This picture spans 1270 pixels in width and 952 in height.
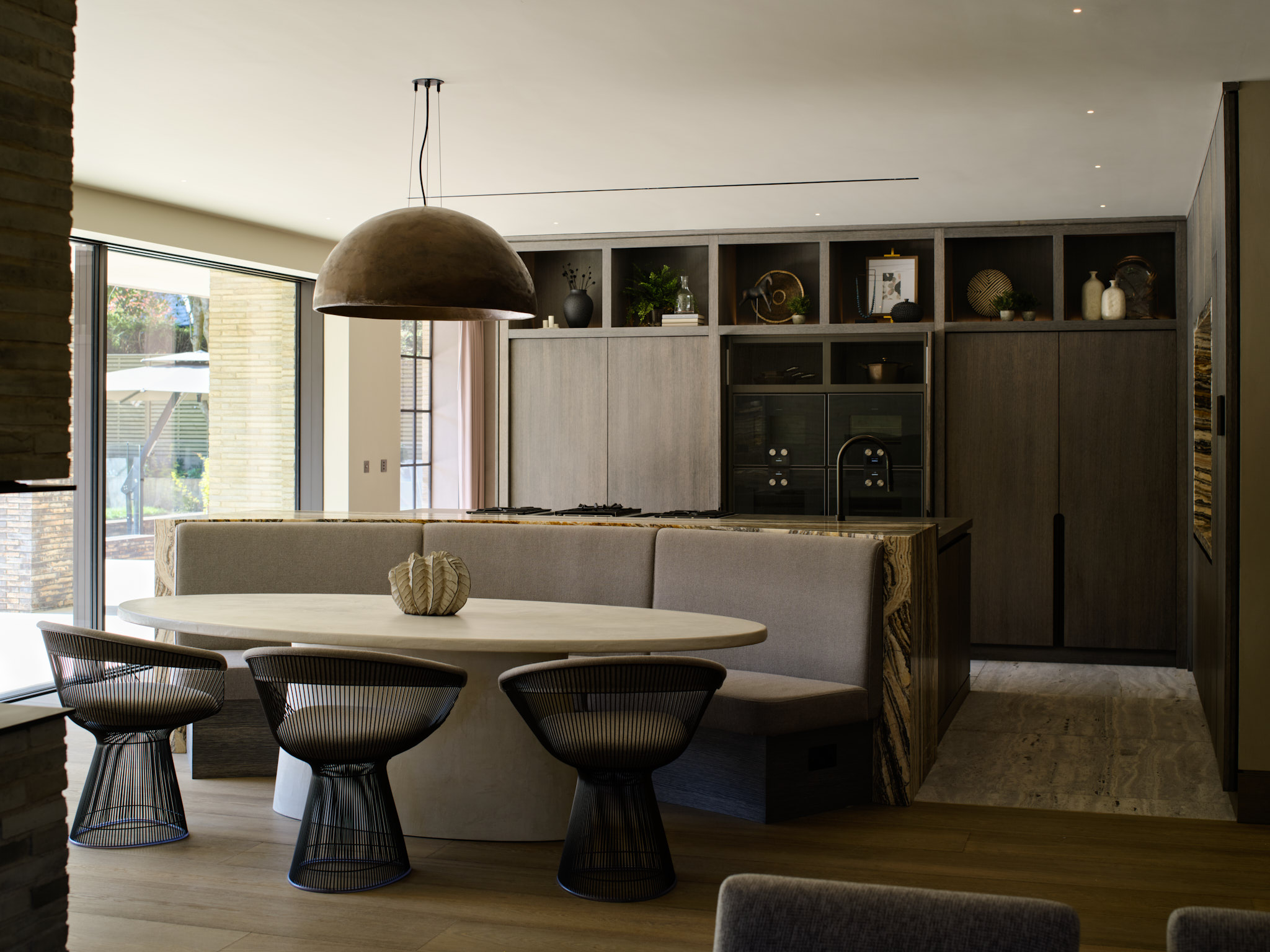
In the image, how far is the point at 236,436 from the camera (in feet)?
23.8

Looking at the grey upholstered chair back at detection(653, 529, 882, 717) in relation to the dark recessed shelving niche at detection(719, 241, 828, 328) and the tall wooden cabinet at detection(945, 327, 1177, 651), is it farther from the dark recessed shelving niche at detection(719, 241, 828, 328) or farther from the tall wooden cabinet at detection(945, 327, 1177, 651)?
the dark recessed shelving niche at detection(719, 241, 828, 328)

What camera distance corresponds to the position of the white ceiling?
355 cm

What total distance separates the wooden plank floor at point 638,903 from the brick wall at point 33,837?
2.56ft

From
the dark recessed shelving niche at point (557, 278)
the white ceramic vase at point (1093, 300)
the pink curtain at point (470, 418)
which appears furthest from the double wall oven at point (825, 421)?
the pink curtain at point (470, 418)

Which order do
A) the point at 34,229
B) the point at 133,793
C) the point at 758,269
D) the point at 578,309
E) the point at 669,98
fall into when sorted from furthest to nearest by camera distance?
the point at 758,269, the point at 578,309, the point at 669,98, the point at 133,793, the point at 34,229

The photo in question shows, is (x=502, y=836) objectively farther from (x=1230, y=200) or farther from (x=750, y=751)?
(x=1230, y=200)

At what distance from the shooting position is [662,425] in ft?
23.8

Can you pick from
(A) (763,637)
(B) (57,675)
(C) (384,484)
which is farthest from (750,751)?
(C) (384,484)

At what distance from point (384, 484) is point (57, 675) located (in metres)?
4.98

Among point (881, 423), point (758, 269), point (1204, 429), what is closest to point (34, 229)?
point (1204, 429)

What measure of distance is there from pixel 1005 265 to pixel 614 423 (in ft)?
8.85

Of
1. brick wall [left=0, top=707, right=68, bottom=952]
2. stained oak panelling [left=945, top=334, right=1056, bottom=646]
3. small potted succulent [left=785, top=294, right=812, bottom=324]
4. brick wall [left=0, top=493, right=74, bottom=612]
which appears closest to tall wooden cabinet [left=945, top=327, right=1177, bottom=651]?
stained oak panelling [left=945, top=334, right=1056, bottom=646]

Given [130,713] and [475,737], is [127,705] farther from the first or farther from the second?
[475,737]

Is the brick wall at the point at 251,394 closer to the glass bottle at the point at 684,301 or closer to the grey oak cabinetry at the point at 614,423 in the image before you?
the grey oak cabinetry at the point at 614,423
